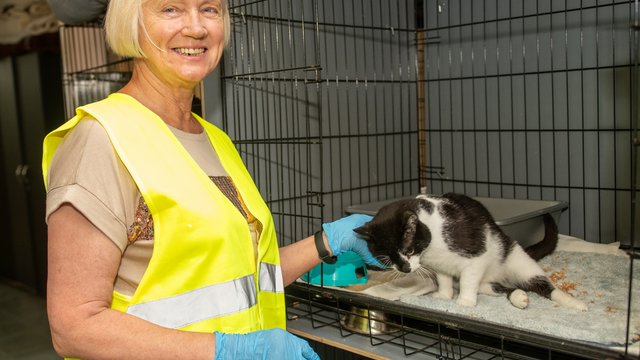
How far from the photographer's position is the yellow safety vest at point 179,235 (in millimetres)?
1130

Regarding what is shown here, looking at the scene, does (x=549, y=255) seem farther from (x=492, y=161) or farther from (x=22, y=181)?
(x=22, y=181)

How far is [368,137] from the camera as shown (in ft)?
8.76

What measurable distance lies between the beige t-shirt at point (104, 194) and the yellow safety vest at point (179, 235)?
0.02m

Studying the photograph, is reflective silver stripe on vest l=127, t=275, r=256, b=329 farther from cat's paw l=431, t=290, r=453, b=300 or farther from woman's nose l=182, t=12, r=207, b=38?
cat's paw l=431, t=290, r=453, b=300

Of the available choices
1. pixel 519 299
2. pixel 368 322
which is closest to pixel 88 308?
pixel 368 322

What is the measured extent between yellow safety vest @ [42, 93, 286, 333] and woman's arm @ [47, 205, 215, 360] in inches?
4.6

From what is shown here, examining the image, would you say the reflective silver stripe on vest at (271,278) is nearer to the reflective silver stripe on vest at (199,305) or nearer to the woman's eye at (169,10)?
the reflective silver stripe on vest at (199,305)

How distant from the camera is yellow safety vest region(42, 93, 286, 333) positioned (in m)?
1.13

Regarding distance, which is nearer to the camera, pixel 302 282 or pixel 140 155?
pixel 140 155

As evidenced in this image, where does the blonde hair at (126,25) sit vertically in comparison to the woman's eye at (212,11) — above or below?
below

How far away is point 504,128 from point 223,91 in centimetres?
128

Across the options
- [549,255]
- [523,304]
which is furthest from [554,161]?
[523,304]

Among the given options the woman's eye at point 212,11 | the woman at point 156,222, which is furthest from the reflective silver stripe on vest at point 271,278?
the woman's eye at point 212,11

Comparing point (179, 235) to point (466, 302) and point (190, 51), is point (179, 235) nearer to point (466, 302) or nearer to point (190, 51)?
point (190, 51)
